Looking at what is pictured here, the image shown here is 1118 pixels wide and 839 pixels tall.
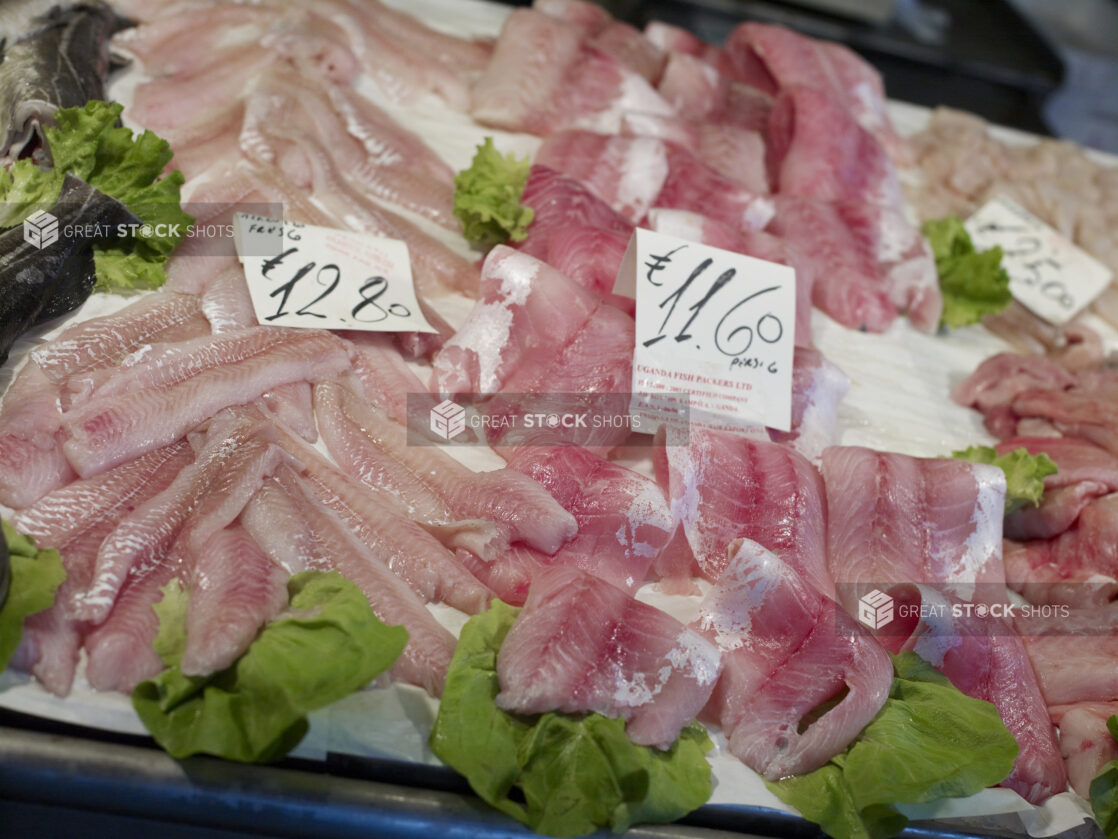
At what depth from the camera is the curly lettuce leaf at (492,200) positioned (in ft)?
9.25

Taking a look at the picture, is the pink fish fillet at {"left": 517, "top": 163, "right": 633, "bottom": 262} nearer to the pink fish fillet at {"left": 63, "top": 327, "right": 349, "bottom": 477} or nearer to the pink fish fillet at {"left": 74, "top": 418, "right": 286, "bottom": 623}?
the pink fish fillet at {"left": 63, "top": 327, "right": 349, "bottom": 477}

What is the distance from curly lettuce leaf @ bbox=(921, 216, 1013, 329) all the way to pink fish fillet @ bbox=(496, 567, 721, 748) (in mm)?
2118

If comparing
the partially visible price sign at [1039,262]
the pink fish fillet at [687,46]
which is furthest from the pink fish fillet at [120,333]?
the partially visible price sign at [1039,262]

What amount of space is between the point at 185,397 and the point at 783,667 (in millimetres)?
1470

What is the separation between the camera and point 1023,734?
2.15 meters

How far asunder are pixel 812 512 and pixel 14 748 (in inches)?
70.7

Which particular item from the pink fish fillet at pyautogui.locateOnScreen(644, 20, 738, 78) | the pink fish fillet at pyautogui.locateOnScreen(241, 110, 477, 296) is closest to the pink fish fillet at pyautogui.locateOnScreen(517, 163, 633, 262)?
the pink fish fillet at pyautogui.locateOnScreen(241, 110, 477, 296)

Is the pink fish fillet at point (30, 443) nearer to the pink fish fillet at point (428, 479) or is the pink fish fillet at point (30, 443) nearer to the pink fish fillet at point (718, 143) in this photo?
the pink fish fillet at point (428, 479)

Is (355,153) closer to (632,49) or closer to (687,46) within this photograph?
(632,49)

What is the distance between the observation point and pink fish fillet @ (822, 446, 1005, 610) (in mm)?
2365

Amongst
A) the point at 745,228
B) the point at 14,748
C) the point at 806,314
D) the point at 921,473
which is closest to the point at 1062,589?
the point at 921,473

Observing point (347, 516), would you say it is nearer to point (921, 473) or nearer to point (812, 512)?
point (812, 512)

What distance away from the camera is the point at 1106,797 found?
2.01 metres

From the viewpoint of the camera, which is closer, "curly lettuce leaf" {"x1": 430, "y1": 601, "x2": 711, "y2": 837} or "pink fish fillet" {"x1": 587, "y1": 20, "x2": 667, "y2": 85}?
"curly lettuce leaf" {"x1": 430, "y1": 601, "x2": 711, "y2": 837}
